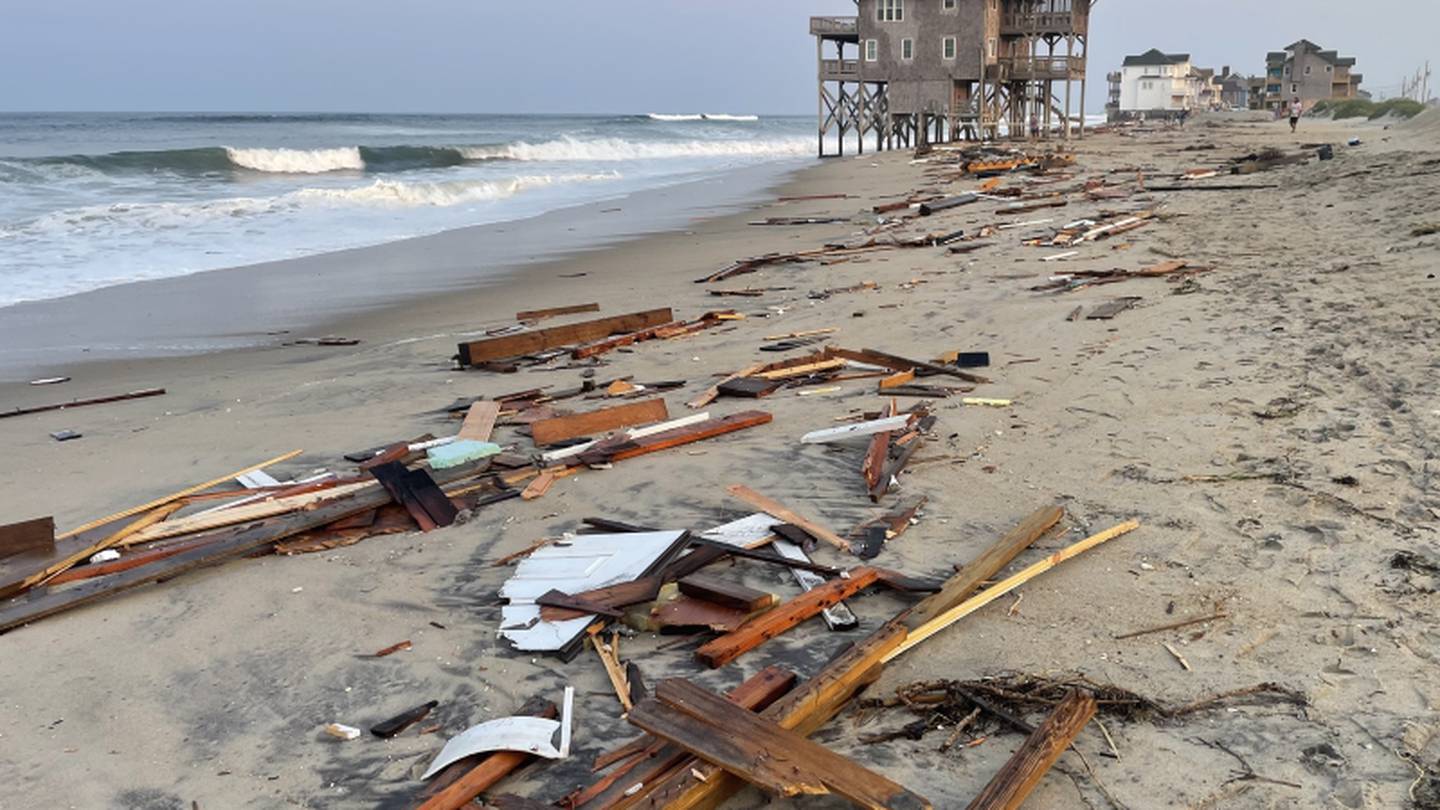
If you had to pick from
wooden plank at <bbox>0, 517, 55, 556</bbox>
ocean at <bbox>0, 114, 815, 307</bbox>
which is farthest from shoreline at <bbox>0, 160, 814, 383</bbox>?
wooden plank at <bbox>0, 517, 55, 556</bbox>

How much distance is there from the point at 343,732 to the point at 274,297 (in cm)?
1156

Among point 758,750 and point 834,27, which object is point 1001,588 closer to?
point 758,750

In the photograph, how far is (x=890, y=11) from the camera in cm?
4669

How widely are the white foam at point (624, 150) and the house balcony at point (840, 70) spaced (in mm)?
7777

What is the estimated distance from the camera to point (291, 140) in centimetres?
5591

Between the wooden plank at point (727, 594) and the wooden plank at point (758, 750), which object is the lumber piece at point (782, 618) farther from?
the wooden plank at point (758, 750)

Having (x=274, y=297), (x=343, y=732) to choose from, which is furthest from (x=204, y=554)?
(x=274, y=297)

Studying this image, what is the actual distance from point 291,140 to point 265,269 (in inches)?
1763

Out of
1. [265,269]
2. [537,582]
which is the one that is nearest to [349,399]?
[537,582]

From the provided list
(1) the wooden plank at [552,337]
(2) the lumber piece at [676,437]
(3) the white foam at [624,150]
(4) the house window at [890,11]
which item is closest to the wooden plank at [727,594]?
(2) the lumber piece at [676,437]

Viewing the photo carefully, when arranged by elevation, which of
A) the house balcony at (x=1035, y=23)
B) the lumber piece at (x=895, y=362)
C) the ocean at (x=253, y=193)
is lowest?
the lumber piece at (x=895, y=362)

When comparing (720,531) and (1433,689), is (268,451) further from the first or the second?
(1433,689)

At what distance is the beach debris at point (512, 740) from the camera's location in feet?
10.0

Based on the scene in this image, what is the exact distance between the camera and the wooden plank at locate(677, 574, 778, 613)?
12.6 feet
